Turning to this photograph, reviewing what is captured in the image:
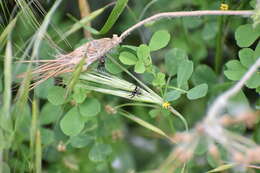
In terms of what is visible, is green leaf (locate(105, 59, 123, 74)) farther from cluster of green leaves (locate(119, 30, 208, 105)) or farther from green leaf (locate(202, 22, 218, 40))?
green leaf (locate(202, 22, 218, 40))

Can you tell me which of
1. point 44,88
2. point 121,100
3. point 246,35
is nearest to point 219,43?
point 246,35

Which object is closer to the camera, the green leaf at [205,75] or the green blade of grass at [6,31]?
the green blade of grass at [6,31]

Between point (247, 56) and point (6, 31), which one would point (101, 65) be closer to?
point (6, 31)

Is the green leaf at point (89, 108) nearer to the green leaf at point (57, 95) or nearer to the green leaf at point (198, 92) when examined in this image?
the green leaf at point (57, 95)

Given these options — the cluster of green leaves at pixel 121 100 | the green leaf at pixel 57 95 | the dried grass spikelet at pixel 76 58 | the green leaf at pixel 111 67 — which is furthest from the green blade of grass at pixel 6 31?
the green leaf at pixel 111 67

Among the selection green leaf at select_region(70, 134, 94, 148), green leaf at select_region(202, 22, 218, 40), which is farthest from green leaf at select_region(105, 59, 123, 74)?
green leaf at select_region(202, 22, 218, 40)
